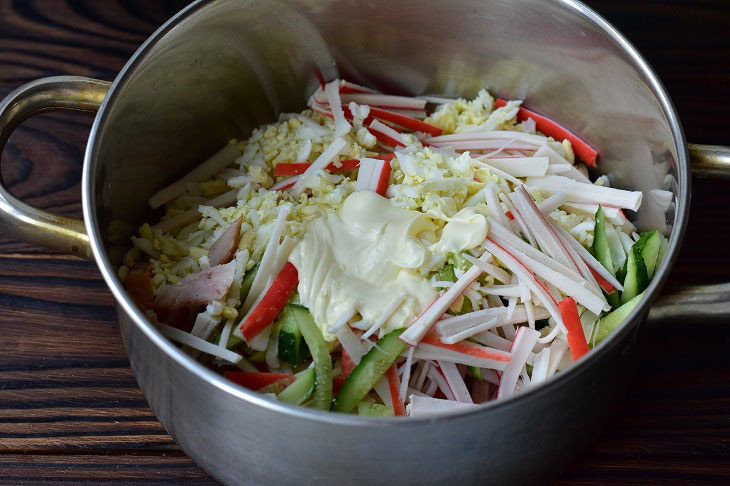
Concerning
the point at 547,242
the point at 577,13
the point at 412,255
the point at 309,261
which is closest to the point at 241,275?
the point at 309,261

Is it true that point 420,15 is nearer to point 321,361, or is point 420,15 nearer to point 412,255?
point 412,255

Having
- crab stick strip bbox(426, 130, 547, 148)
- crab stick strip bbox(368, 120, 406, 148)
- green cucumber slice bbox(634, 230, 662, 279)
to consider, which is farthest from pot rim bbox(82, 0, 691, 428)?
crab stick strip bbox(368, 120, 406, 148)

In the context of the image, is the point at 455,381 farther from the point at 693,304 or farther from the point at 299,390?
the point at 693,304

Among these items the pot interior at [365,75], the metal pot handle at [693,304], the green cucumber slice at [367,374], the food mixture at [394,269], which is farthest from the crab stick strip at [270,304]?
the metal pot handle at [693,304]

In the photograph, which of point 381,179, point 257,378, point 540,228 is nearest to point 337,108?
point 381,179

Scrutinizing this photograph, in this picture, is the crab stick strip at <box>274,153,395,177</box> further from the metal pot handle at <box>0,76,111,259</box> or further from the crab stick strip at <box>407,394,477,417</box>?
the crab stick strip at <box>407,394,477,417</box>
